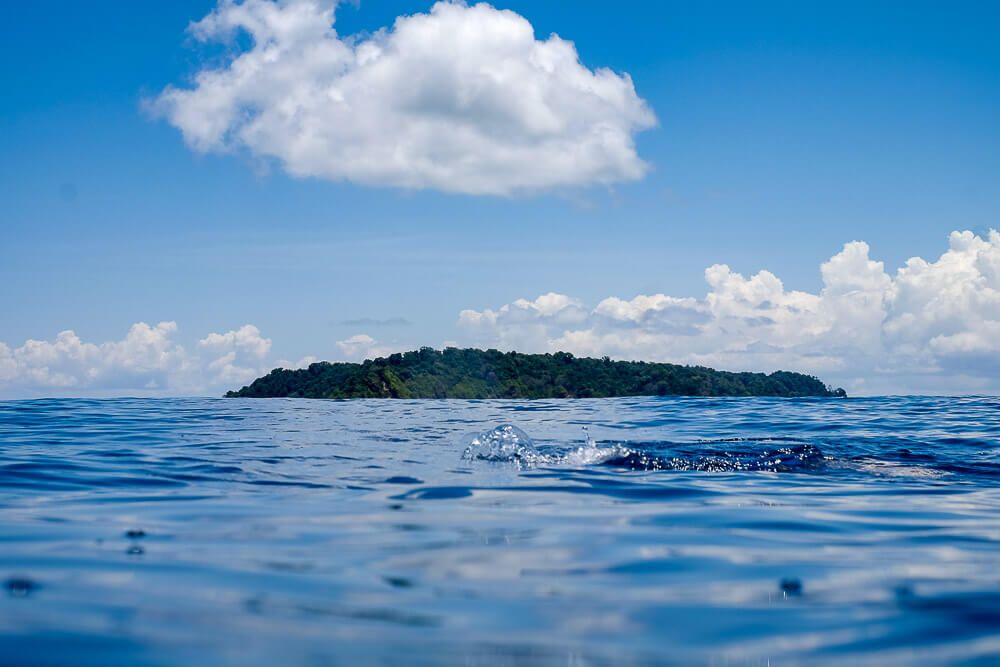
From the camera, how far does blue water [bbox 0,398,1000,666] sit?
146 inches

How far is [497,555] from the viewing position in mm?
5523

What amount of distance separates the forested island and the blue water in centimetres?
2352

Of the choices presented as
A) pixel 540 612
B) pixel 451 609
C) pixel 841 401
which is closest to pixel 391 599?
pixel 451 609

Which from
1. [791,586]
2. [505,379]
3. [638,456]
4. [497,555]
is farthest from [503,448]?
[505,379]

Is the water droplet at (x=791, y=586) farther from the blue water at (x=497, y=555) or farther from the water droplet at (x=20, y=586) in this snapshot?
the water droplet at (x=20, y=586)

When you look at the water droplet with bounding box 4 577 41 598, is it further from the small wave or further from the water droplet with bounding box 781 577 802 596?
the small wave

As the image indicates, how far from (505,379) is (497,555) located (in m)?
34.2

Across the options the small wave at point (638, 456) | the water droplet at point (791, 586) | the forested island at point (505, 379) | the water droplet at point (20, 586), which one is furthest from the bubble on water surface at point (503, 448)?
the forested island at point (505, 379)

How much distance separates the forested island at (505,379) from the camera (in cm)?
3706

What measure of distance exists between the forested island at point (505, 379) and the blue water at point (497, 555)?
77.2ft

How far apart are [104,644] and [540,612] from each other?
192 centimetres

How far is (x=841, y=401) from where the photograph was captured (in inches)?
1083

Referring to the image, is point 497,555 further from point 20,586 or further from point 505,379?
point 505,379

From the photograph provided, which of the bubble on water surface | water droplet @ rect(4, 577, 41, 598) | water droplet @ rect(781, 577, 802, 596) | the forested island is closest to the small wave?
the bubble on water surface
